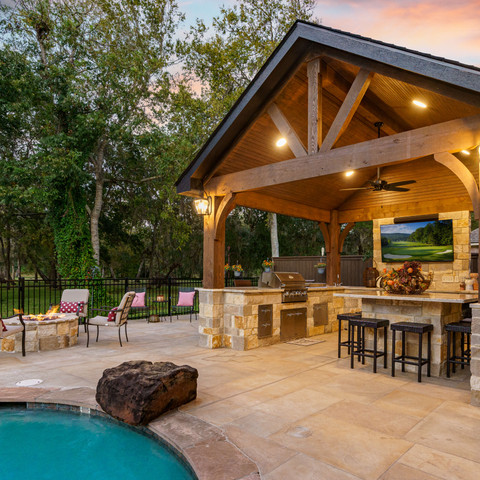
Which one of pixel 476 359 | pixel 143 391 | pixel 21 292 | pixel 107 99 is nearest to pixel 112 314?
pixel 21 292

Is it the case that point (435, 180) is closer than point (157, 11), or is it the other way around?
point (435, 180)

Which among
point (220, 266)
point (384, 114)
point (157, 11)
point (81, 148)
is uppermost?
point (157, 11)

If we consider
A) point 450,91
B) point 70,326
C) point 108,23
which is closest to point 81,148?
point 108,23

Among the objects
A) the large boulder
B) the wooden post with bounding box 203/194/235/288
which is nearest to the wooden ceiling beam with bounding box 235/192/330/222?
the wooden post with bounding box 203/194/235/288

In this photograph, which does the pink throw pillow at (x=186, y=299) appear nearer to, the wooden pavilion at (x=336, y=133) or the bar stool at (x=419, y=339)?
the wooden pavilion at (x=336, y=133)

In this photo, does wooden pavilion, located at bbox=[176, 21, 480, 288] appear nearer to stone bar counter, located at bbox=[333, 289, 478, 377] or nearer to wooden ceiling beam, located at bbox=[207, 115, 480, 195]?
wooden ceiling beam, located at bbox=[207, 115, 480, 195]

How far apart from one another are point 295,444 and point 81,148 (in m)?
12.0

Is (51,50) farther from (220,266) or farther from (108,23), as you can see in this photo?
(220,266)

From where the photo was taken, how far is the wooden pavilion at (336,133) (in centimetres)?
398

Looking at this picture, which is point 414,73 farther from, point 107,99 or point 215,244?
point 107,99

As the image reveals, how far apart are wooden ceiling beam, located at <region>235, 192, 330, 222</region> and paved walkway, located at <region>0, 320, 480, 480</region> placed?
2811 millimetres

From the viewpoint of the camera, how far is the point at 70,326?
637 cm

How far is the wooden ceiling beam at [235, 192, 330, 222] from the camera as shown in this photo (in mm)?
6991

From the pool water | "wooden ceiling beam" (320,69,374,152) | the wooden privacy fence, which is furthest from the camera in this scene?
the wooden privacy fence
